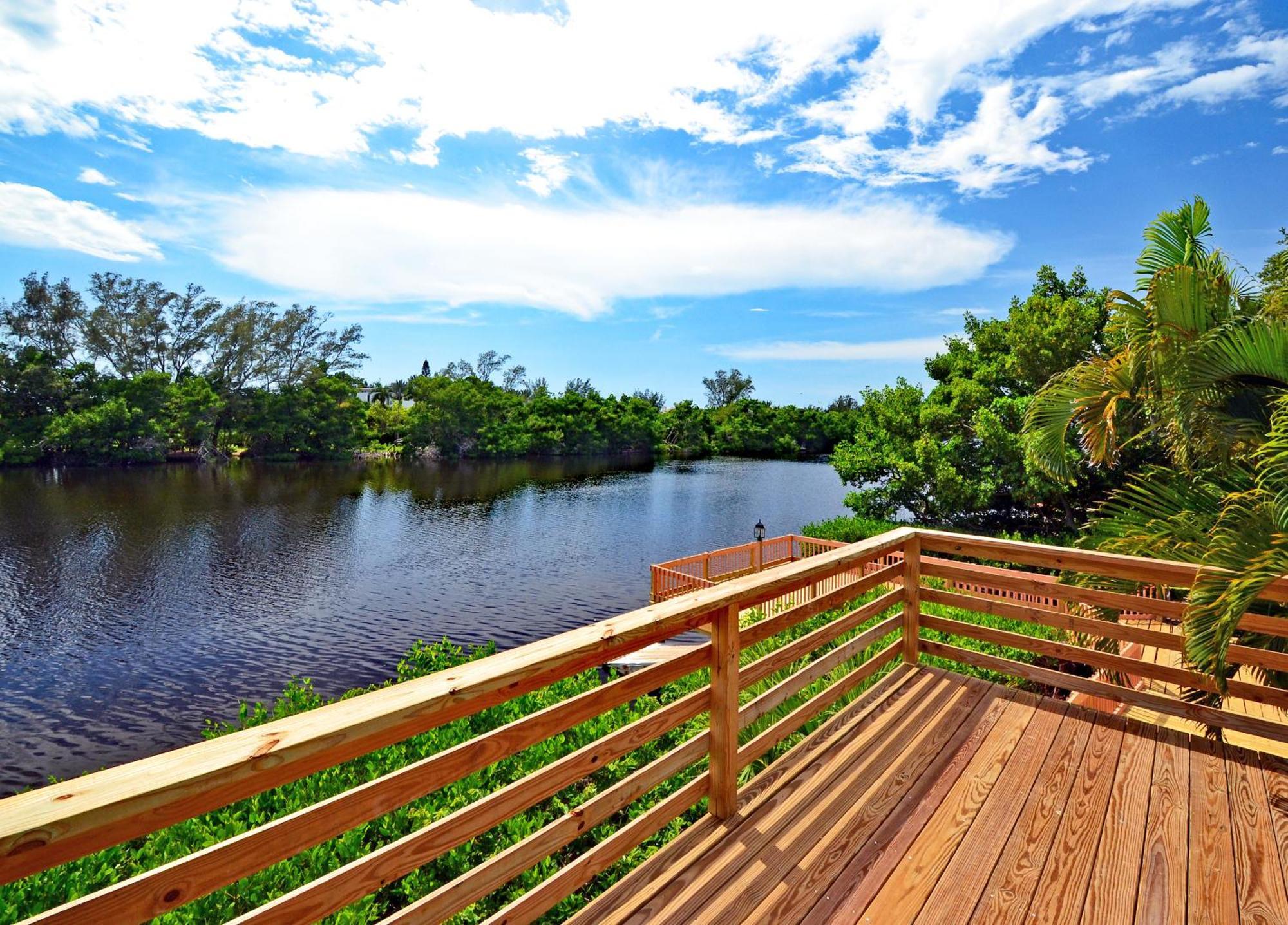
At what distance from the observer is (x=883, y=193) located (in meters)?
18.0

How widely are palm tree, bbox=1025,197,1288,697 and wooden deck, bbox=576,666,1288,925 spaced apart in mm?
551

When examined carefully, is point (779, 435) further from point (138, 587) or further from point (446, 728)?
point (446, 728)

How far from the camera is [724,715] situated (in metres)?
2.32

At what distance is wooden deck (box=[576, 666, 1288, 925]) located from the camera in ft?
6.44

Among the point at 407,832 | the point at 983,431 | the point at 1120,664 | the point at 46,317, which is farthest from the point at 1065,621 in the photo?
the point at 46,317

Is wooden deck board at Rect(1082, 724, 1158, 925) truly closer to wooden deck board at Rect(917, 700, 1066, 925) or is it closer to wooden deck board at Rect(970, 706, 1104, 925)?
wooden deck board at Rect(970, 706, 1104, 925)

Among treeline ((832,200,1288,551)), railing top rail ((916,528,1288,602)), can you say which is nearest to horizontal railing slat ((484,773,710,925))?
railing top rail ((916,528,1288,602))

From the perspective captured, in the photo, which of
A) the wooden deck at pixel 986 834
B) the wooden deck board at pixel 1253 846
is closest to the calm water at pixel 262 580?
the wooden deck at pixel 986 834

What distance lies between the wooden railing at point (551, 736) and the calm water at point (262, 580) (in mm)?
10910

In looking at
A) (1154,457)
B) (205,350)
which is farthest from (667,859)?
(205,350)

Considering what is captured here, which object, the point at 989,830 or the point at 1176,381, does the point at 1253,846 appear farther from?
the point at 1176,381

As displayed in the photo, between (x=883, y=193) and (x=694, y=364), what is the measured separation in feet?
303

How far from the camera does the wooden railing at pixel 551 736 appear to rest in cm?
100

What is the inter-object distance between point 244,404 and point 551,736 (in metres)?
61.2
